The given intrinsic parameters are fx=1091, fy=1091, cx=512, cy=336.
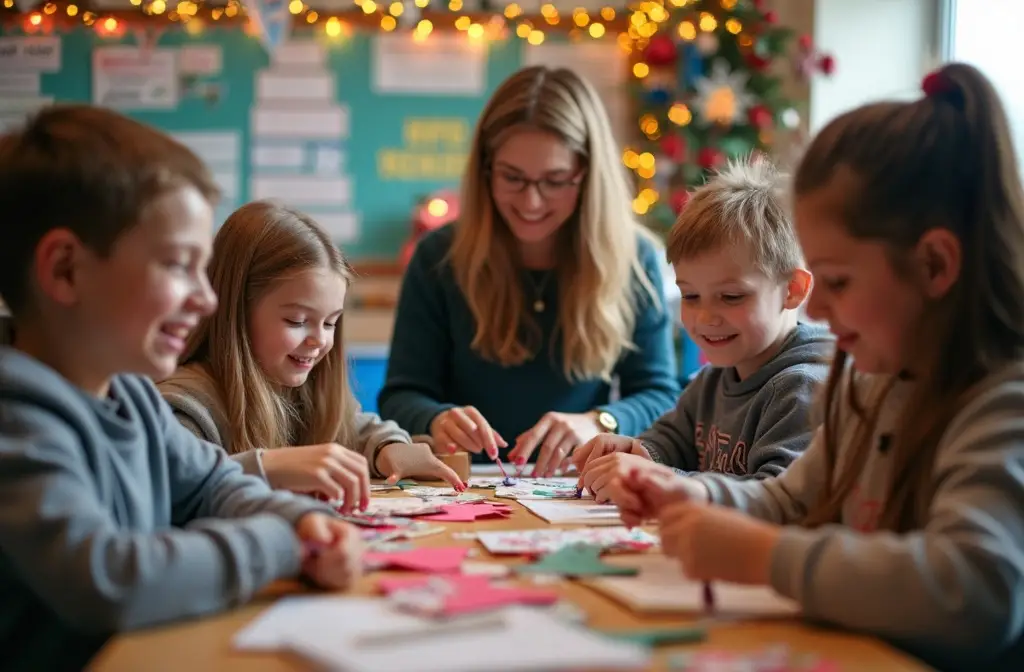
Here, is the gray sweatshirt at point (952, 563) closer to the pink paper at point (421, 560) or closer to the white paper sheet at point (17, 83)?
the pink paper at point (421, 560)

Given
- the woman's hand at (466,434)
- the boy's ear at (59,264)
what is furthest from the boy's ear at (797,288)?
the boy's ear at (59,264)

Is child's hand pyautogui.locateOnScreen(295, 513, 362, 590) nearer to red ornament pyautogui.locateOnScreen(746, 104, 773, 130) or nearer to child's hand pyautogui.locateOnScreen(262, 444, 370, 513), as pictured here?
child's hand pyautogui.locateOnScreen(262, 444, 370, 513)

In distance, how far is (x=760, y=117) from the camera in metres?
4.26

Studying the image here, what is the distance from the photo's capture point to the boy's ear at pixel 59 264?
42.8 inches

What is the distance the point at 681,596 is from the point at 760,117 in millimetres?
3513

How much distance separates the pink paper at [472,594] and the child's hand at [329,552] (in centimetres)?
4

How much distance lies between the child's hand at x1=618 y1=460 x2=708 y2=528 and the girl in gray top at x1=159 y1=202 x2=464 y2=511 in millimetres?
508

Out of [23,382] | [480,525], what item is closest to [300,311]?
[480,525]

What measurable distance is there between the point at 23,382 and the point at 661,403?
1.68 m

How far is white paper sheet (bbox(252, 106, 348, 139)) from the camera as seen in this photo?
464 cm

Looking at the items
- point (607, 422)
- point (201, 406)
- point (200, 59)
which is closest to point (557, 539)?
point (201, 406)

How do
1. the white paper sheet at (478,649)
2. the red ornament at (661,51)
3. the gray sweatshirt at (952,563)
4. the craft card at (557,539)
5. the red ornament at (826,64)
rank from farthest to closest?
the red ornament at (661,51)
the red ornament at (826,64)
the craft card at (557,539)
the gray sweatshirt at (952,563)
the white paper sheet at (478,649)

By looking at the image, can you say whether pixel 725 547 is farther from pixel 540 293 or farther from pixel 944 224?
pixel 540 293

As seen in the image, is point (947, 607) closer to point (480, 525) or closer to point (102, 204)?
point (480, 525)
